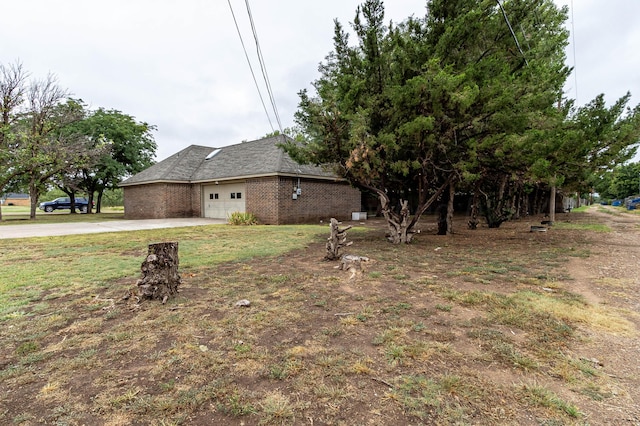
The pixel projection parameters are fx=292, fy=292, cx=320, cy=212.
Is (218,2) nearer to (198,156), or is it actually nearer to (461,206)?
(198,156)

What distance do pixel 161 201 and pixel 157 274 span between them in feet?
50.8

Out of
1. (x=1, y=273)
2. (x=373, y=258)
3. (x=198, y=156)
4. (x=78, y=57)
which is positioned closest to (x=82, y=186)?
(x=198, y=156)

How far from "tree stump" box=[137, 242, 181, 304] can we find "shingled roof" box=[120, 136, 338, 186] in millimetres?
10337

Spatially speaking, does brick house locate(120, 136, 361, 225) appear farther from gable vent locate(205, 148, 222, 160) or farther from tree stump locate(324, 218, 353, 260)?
tree stump locate(324, 218, 353, 260)

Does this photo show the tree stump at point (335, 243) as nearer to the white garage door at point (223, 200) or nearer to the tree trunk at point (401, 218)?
the tree trunk at point (401, 218)

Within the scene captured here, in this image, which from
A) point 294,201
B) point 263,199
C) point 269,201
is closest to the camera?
point 269,201

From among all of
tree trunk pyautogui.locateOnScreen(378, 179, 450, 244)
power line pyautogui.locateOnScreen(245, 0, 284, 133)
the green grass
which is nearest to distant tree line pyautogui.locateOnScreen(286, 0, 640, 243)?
tree trunk pyautogui.locateOnScreen(378, 179, 450, 244)

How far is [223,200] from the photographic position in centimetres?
1717

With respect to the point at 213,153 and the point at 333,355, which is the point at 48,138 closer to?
the point at 213,153

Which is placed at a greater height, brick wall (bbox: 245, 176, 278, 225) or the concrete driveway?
brick wall (bbox: 245, 176, 278, 225)

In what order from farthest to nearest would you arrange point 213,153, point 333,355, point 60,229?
point 213,153 < point 60,229 < point 333,355

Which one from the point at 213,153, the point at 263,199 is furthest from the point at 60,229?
the point at 213,153

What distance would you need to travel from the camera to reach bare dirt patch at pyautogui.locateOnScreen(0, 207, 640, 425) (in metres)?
1.86

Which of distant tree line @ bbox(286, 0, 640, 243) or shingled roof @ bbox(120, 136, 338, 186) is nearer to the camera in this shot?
distant tree line @ bbox(286, 0, 640, 243)
